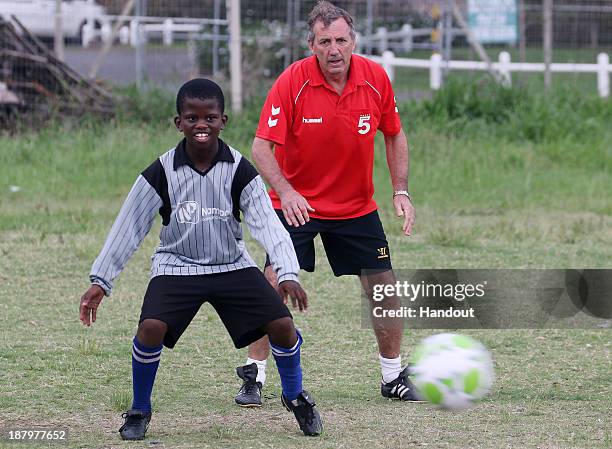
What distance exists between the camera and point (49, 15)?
16.3m

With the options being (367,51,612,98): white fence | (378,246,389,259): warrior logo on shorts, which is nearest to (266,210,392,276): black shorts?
(378,246,389,259): warrior logo on shorts

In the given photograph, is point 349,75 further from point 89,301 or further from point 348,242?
point 89,301

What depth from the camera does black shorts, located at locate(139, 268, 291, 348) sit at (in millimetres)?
5312

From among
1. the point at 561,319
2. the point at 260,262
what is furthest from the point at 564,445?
the point at 260,262

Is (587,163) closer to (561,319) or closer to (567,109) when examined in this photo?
(567,109)

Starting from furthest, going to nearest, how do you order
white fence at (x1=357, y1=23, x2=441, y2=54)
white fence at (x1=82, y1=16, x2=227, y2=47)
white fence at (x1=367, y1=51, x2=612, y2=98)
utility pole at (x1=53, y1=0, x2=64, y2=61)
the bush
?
white fence at (x1=357, y1=23, x2=441, y2=54), white fence at (x1=367, y1=51, x2=612, y2=98), white fence at (x1=82, y1=16, x2=227, y2=47), utility pole at (x1=53, y1=0, x2=64, y2=61), the bush

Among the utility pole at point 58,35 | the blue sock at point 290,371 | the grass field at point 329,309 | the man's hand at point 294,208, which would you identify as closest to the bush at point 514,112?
the grass field at point 329,309

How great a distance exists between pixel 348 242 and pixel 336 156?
1.47 ft

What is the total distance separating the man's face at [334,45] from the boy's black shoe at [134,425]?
1.95 metres

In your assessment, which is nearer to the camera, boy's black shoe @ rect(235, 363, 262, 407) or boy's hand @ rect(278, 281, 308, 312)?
boy's hand @ rect(278, 281, 308, 312)

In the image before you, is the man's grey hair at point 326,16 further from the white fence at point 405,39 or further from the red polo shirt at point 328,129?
the white fence at point 405,39

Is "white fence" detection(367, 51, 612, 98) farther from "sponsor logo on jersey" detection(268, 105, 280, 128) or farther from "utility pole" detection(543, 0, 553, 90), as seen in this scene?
"sponsor logo on jersey" detection(268, 105, 280, 128)

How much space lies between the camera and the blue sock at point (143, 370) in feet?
17.4

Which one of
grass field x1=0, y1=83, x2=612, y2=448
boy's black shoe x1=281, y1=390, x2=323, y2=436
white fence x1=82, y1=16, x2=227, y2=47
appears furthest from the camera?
white fence x1=82, y1=16, x2=227, y2=47
